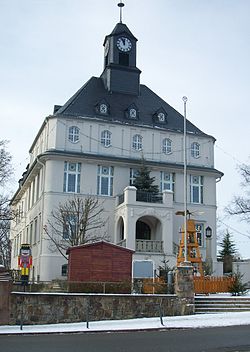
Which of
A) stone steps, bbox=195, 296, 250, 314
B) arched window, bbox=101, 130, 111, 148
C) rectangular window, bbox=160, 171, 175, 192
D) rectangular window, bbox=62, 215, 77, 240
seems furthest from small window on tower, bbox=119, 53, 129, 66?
stone steps, bbox=195, 296, 250, 314

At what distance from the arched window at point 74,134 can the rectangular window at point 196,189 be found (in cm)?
1067

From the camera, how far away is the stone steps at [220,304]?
83.1 feet

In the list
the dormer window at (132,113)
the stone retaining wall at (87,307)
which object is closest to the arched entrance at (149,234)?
the dormer window at (132,113)

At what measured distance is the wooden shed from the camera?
26.5 meters

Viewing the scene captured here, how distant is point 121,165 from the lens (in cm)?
4431

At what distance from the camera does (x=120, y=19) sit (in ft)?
183

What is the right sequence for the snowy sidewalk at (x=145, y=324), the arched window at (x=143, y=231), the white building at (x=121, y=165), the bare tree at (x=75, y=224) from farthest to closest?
the arched window at (x=143, y=231) < the white building at (x=121, y=165) < the bare tree at (x=75, y=224) < the snowy sidewalk at (x=145, y=324)

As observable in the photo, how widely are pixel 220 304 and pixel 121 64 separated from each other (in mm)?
30708

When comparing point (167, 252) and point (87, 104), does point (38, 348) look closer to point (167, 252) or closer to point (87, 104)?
point (167, 252)

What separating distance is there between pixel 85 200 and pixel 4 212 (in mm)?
6237

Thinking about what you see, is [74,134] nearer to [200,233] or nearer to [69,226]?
[69,226]

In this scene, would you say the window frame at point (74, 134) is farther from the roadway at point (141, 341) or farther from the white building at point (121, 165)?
the roadway at point (141, 341)

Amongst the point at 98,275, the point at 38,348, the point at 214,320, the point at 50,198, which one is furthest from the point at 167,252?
the point at 38,348

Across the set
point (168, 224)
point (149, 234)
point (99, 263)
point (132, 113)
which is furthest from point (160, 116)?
point (99, 263)
